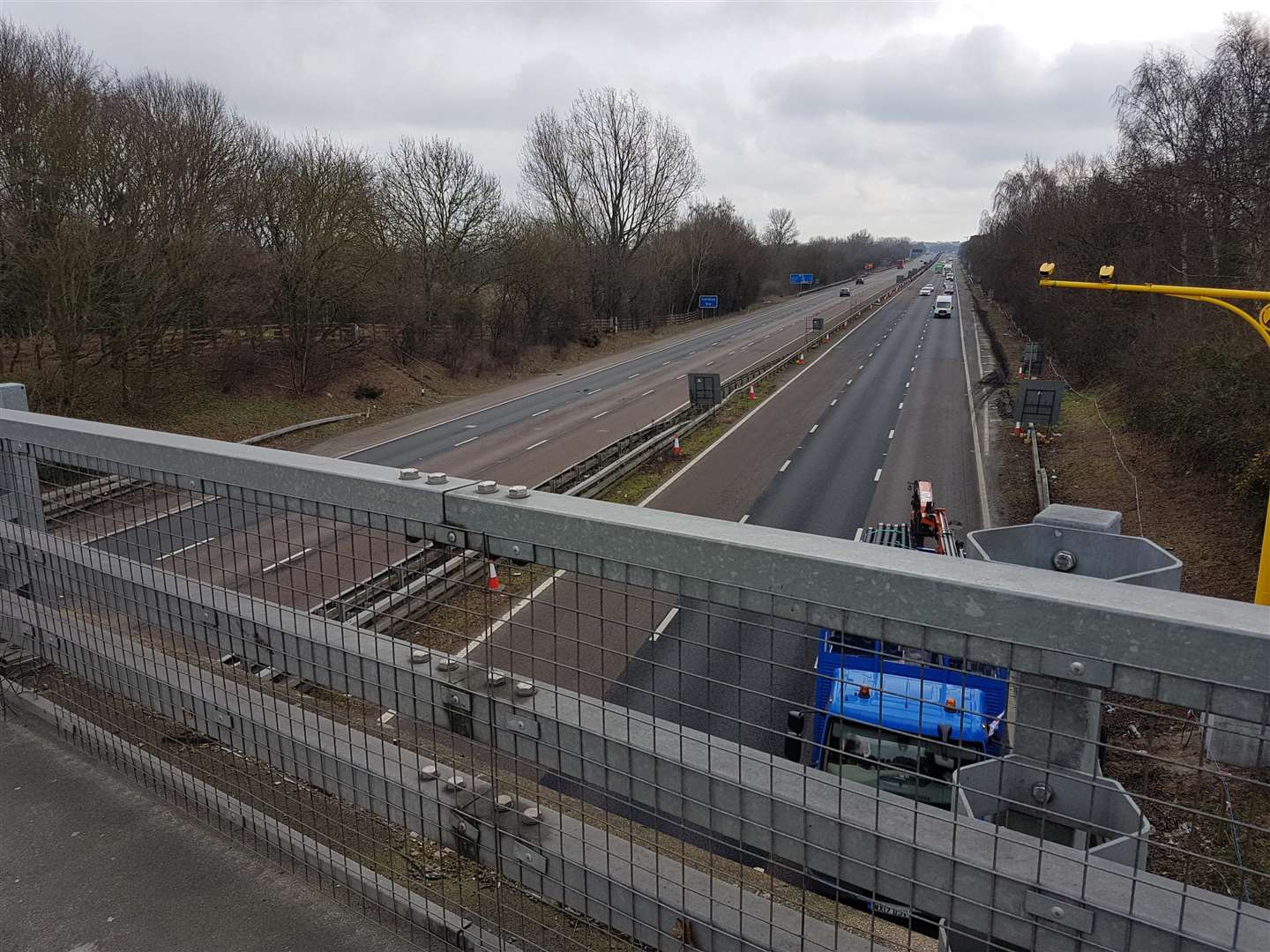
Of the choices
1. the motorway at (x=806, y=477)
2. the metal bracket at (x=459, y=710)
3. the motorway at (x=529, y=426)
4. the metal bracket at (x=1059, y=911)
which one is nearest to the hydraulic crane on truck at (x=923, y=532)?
the motorway at (x=806, y=477)

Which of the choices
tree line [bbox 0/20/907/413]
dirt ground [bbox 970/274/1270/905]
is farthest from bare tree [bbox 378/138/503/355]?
dirt ground [bbox 970/274/1270/905]

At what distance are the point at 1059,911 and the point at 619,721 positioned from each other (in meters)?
1.17

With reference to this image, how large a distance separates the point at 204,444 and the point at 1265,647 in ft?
11.0

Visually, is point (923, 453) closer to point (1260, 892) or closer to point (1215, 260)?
point (1215, 260)

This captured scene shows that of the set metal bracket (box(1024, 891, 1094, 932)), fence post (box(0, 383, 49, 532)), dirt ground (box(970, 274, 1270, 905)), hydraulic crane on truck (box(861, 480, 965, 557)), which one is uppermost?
fence post (box(0, 383, 49, 532))

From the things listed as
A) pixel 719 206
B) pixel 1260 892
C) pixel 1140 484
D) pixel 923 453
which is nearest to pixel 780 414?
pixel 923 453

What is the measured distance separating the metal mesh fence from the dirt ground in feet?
1.43

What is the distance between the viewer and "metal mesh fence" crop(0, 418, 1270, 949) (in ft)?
5.76

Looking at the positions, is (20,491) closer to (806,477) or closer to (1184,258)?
(806,477)

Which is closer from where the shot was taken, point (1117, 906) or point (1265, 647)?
point (1265, 647)

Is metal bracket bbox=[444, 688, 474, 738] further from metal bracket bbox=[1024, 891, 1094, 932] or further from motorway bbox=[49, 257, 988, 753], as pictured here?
metal bracket bbox=[1024, 891, 1094, 932]

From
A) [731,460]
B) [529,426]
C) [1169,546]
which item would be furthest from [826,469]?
[529,426]

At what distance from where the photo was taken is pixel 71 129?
22.4m

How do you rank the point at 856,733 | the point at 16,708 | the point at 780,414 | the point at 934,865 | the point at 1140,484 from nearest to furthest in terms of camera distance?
1. the point at 934,865
2. the point at 856,733
3. the point at 16,708
4. the point at 1140,484
5. the point at 780,414
